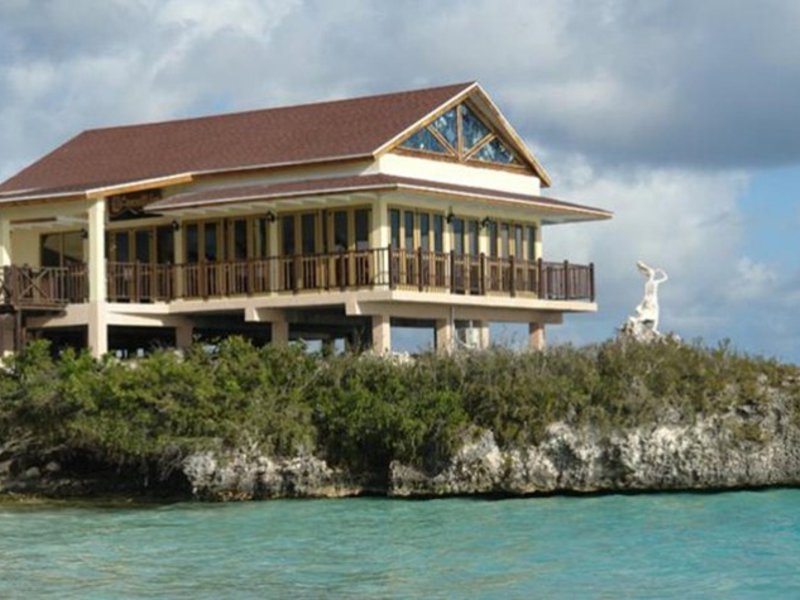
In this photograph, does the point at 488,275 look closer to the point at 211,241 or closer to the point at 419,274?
the point at 419,274

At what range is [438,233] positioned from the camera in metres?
37.2

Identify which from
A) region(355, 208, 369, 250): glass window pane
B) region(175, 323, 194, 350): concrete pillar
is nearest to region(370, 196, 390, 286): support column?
region(355, 208, 369, 250): glass window pane

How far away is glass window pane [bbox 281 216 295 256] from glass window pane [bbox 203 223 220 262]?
1.70 metres

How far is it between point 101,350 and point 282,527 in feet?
35.7

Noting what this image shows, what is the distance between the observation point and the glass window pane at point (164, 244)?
3892 cm

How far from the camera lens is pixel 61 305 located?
36312mm

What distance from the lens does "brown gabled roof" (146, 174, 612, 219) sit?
34375mm

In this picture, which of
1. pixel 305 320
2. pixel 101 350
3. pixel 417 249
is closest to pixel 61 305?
pixel 101 350

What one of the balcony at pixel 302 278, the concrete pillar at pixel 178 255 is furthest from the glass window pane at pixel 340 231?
the concrete pillar at pixel 178 255

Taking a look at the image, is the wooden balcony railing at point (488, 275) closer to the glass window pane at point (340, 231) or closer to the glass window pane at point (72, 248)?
the glass window pane at point (340, 231)

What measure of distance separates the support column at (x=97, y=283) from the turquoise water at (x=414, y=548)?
648cm

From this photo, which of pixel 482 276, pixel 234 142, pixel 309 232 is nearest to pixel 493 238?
pixel 482 276

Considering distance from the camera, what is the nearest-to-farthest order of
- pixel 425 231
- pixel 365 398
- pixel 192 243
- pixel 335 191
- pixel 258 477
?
1. pixel 258 477
2. pixel 365 398
3. pixel 335 191
4. pixel 425 231
5. pixel 192 243

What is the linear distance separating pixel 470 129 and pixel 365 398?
34.7 feet
